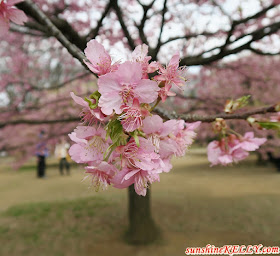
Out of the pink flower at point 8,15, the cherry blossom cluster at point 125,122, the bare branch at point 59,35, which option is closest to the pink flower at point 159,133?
the cherry blossom cluster at point 125,122

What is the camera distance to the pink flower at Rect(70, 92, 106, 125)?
2.15 feet

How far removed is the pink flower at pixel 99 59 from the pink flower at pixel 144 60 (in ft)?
0.22

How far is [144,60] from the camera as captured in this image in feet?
2.34

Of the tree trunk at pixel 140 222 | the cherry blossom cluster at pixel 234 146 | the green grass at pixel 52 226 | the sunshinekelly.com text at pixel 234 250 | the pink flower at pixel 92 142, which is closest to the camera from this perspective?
the pink flower at pixel 92 142

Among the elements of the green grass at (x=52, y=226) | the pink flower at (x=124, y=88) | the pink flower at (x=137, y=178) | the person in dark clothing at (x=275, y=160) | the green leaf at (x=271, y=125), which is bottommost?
the green grass at (x=52, y=226)

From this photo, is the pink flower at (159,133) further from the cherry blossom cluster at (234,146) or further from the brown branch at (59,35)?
the cherry blossom cluster at (234,146)

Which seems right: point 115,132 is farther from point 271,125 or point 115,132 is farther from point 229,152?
point 229,152

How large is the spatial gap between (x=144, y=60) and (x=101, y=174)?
351mm

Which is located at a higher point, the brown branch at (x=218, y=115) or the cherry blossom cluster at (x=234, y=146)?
the brown branch at (x=218, y=115)

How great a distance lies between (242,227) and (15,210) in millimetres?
5553

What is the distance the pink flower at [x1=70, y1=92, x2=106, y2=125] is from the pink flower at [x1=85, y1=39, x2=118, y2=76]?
9cm

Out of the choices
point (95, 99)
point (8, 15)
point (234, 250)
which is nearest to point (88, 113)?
point (95, 99)

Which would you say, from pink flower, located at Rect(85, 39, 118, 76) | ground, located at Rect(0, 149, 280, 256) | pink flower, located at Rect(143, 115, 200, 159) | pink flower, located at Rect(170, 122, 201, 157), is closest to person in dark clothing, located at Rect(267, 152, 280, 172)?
ground, located at Rect(0, 149, 280, 256)

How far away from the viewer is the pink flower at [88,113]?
0.65 metres
